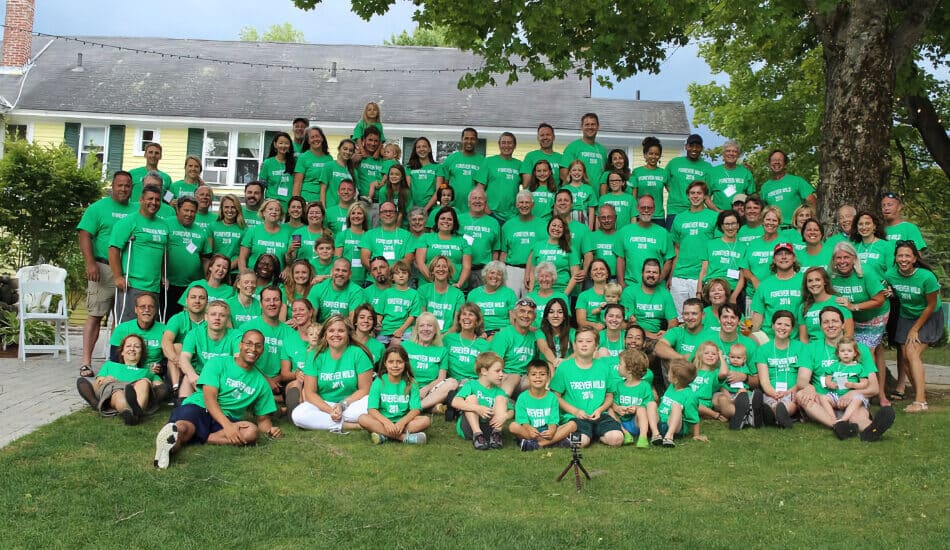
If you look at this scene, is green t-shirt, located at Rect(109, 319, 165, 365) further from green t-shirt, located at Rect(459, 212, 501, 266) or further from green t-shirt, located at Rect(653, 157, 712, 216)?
green t-shirt, located at Rect(653, 157, 712, 216)

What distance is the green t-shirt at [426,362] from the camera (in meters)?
8.84

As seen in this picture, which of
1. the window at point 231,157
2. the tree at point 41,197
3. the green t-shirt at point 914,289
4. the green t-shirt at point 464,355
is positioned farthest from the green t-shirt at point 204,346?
the window at point 231,157

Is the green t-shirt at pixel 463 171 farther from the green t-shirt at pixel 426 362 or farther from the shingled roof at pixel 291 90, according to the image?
the shingled roof at pixel 291 90

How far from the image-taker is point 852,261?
914 cm

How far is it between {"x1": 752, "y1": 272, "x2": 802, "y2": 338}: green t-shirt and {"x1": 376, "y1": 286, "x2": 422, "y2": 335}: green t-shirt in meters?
3.66

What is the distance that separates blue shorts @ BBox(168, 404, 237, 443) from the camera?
7.14m

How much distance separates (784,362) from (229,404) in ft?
17.1

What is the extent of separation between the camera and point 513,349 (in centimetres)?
890

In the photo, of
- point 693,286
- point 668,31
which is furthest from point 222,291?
point 668,31

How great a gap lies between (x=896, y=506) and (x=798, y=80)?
20.6 m

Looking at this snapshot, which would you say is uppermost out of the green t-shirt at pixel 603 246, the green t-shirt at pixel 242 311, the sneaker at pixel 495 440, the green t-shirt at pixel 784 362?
the green t-shirt at pixel 603 246

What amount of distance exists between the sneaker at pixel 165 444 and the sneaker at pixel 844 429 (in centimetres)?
556

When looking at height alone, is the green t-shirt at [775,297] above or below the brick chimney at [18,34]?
below

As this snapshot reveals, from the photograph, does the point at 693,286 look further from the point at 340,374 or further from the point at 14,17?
the point at 14,17
